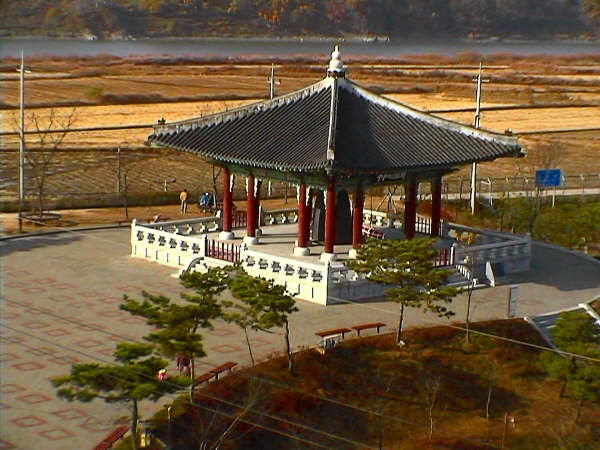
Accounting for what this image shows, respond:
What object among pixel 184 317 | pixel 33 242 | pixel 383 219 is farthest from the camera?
pixel 383 219

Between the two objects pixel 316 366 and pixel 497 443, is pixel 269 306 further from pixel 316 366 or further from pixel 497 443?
pixel 497 443

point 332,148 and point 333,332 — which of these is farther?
point 332,148

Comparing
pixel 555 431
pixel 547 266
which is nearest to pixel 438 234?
pixel 547 266

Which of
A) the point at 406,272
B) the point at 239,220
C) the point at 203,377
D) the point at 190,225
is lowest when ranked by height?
the point at 203,377

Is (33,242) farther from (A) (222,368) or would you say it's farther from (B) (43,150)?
(B) (43,150)

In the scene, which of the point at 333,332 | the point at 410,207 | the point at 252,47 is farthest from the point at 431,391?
the point at 252,47

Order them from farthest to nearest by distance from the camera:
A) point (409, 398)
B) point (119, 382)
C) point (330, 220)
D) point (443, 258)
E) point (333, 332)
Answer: point (443, 258), point (330, 220), point (333, 332), point (409, 398), point (119, 382)

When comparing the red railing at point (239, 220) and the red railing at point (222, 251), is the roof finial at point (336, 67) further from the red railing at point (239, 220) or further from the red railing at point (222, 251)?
the red railing at point (239, 220)
